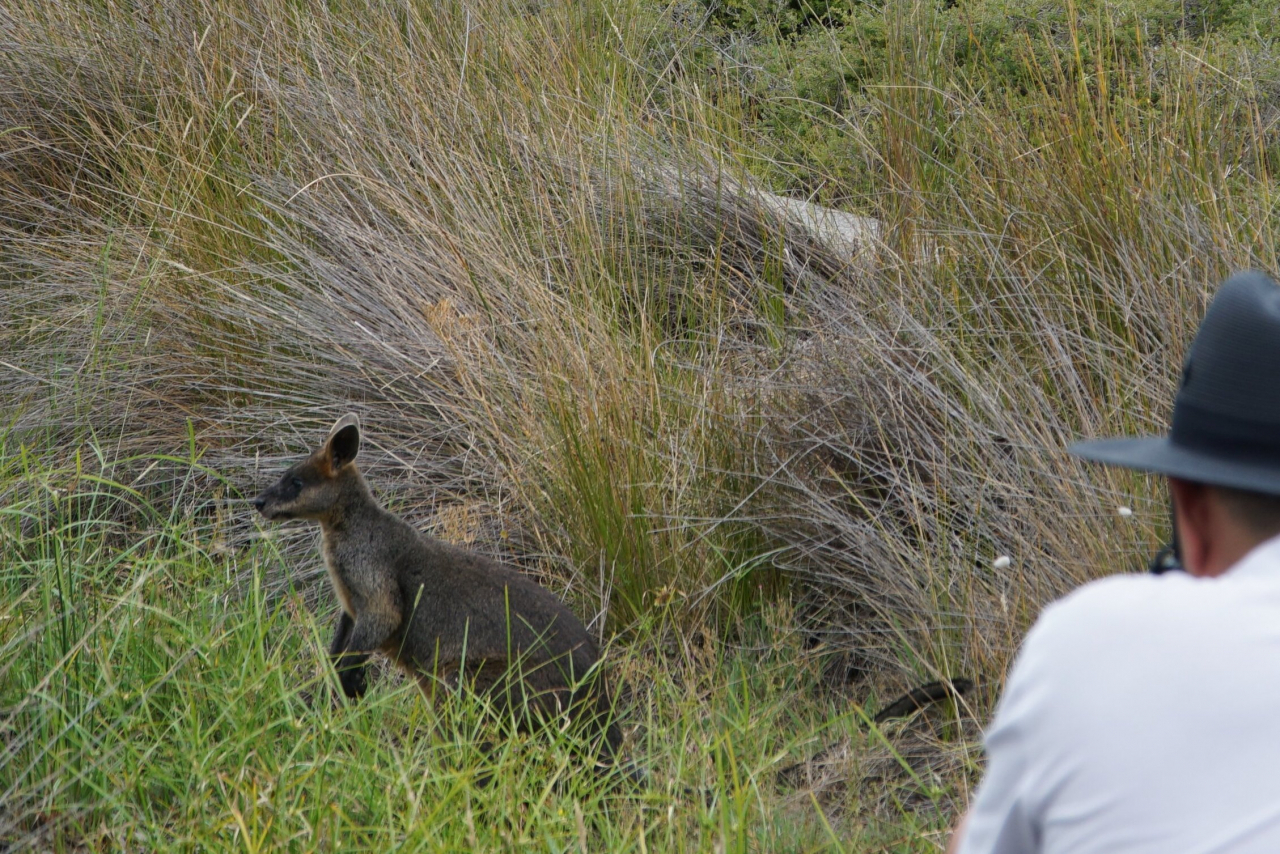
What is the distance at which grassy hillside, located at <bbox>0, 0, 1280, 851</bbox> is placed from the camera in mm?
3234

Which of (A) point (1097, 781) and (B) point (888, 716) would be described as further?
(B) point (888, 716)

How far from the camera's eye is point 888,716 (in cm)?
396

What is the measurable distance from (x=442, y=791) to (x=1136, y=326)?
8.50 feet

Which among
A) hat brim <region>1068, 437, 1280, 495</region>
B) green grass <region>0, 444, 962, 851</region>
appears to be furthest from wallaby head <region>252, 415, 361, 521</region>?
hat brim <region>1068, 437, 1280, 495</region>

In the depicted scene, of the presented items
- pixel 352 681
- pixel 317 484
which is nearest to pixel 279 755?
pixel 352 681

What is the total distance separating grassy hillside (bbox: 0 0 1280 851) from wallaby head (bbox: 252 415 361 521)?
27cm

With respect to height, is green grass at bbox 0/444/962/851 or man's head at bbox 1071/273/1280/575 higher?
man's head at bbox 1071/273/1280/575

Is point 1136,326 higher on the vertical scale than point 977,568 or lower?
higher

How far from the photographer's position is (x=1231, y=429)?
144 cm

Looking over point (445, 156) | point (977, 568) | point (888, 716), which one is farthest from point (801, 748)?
point (445, 156)

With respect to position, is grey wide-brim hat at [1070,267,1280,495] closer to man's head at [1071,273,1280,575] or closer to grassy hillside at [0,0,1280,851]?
man's head at [1071,273,1280,575]

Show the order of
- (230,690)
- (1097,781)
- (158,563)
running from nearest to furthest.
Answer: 1. (1097,781)
2. (230,690)
3. (158,563)

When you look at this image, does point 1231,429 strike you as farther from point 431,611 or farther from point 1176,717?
point 431,611

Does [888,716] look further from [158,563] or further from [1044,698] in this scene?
[1044,698]
